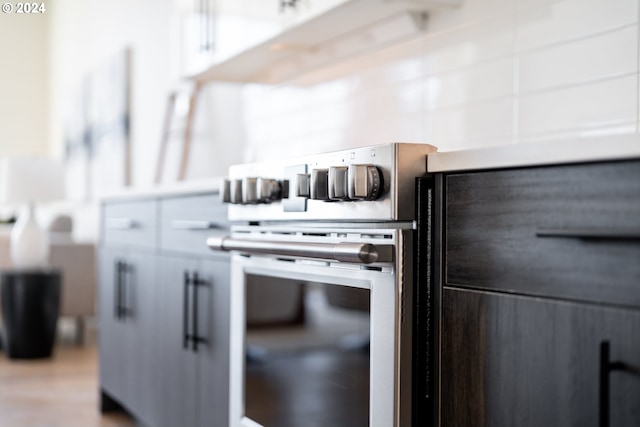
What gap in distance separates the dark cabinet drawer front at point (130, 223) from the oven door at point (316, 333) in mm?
863

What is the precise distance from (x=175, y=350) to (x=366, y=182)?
1.37 m

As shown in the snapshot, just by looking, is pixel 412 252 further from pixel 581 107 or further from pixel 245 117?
pixel 245 117

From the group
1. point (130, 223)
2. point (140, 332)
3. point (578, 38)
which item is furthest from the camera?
point (130, 223)

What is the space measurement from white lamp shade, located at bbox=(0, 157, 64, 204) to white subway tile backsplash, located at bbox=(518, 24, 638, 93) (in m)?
3.67

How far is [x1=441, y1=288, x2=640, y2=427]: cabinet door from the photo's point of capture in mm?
1111

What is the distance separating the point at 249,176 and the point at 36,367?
9.93 feet

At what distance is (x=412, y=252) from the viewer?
4.90ft

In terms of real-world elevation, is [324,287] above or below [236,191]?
below

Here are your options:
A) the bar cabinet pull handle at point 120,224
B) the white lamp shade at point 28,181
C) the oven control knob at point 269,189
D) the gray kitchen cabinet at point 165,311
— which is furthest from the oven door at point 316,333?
the white lamp shade at point 28,181

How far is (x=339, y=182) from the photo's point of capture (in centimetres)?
159

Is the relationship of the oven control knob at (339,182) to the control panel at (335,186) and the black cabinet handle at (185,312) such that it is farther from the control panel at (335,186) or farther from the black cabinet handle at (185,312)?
the black cabinet handle at (185,312)

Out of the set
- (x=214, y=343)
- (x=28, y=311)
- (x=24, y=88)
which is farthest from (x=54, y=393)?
(x=24, y=88)

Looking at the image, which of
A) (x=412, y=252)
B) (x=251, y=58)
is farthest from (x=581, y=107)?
(x=251, y=58)

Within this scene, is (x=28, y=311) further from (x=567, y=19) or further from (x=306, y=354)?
(x=567, y=19)
